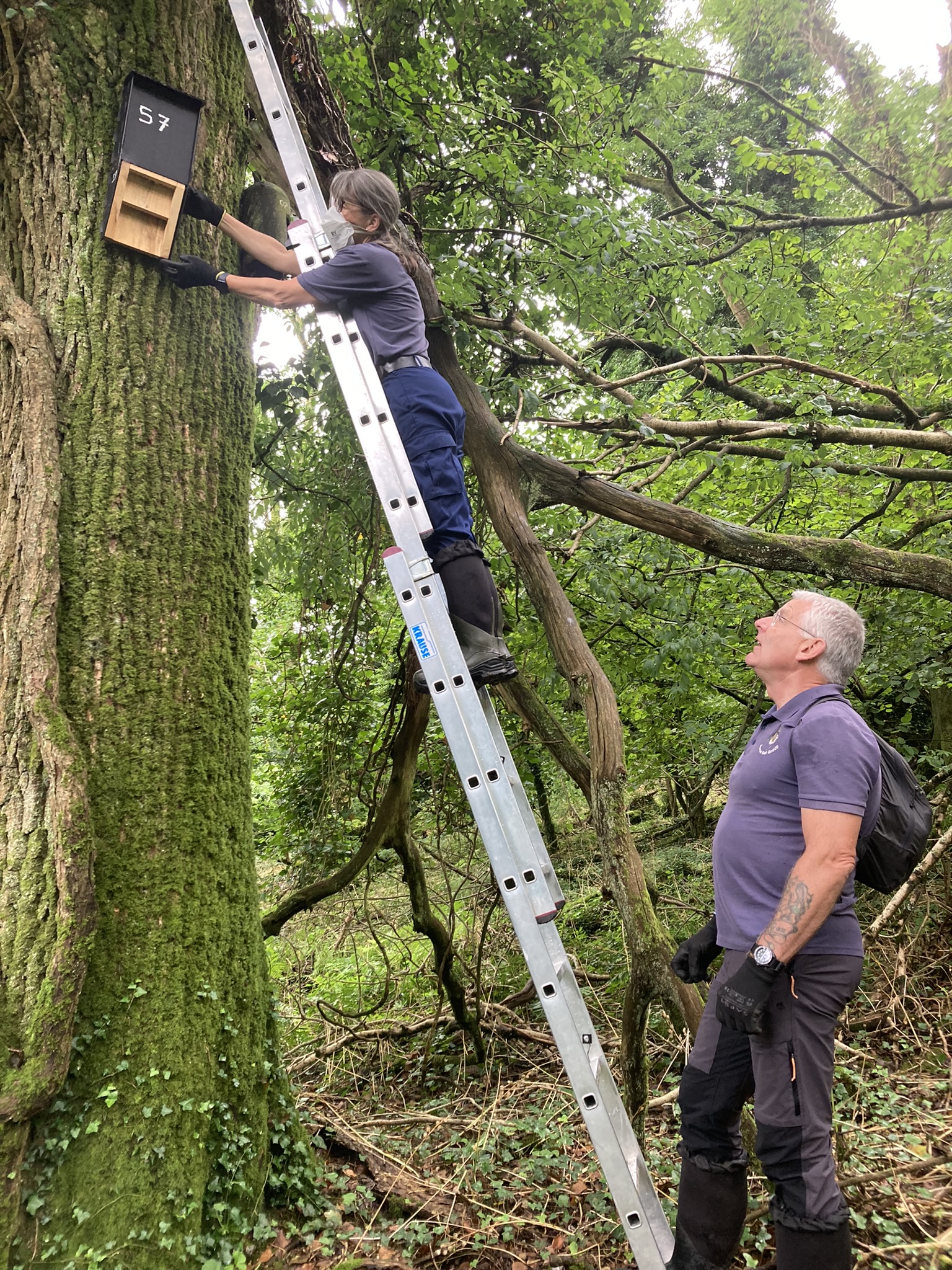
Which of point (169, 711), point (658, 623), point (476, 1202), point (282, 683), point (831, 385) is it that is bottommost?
point (476, 1202)

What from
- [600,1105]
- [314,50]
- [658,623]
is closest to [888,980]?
[658,623]

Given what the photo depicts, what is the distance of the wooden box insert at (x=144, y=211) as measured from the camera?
91.7 inches

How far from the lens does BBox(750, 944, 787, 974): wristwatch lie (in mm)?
1886

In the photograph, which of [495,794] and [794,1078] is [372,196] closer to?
[495,794]

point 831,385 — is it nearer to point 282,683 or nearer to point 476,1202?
point 282,683

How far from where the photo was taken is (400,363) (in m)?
2.61

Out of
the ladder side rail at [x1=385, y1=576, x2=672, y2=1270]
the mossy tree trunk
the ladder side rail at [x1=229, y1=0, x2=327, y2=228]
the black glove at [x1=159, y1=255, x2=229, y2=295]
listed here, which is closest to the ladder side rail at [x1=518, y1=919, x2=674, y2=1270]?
the ladder side rail at [x1=385, y1=576, x2=672, y2=1270]

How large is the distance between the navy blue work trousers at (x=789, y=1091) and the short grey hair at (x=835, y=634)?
0.75m

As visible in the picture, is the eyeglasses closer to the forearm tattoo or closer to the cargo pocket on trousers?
the forearm tattoo

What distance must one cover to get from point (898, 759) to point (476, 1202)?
1.97m

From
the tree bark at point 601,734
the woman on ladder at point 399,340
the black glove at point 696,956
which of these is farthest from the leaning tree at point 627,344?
the woman on ladder at point 399,340

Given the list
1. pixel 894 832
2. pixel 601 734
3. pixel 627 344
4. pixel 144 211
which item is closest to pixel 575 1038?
pixel 894 832

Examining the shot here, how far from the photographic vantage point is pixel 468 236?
187 inches

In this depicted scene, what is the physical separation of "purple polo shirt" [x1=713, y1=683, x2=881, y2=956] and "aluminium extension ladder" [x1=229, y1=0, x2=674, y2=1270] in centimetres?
48
